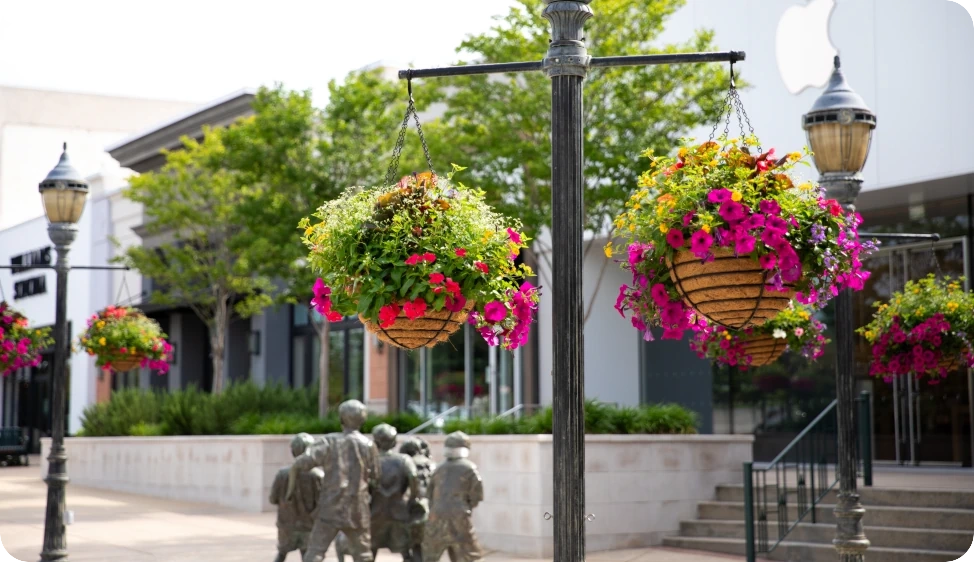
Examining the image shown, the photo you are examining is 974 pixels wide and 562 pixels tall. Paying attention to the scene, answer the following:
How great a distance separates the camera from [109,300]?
1452 inches

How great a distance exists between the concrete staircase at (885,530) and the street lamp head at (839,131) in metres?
5.69

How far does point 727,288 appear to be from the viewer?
508 centimetres

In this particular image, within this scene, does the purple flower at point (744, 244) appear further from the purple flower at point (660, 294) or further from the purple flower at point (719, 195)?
the purple flower at point (660, 294)

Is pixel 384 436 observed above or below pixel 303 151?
below

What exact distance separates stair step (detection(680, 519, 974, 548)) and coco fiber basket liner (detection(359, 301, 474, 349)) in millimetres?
9064

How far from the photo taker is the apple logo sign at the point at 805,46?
17.0 metres

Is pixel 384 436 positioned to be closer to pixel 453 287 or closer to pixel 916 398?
pixel 453 287

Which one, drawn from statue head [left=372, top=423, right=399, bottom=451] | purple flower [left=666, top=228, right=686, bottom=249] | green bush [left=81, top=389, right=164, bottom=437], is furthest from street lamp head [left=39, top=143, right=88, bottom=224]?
green bush [left=81, top=389, right=164, bottom=437]

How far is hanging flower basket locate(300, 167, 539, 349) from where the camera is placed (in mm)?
5148

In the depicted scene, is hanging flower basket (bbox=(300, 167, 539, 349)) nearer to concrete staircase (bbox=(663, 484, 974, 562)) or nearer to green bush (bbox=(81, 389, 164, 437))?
concrete staircase (bbox=(663, 484, 974, 562))

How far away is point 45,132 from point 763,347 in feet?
131

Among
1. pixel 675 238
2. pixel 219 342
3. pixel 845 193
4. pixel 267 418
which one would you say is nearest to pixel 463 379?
pixel 267 418

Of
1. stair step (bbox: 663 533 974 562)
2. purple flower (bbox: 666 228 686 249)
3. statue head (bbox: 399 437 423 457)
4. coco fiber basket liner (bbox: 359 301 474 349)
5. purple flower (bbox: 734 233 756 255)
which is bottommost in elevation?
stair step (bbox: 663 533 974 562)

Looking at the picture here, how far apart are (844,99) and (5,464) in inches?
1299
